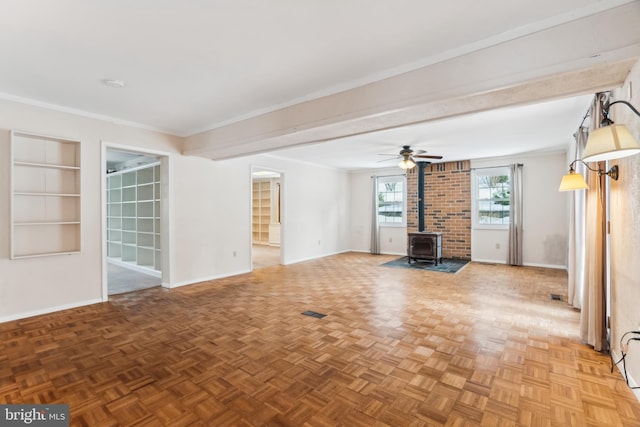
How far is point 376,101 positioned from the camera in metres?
2.83

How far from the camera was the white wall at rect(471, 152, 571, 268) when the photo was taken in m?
6.24

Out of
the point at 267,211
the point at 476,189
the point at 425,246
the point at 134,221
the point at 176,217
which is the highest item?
the point at 476,189

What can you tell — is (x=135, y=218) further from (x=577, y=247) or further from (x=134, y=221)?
(x=577, y=247)

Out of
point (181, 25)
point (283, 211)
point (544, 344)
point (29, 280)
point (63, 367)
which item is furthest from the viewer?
point (283, 211)

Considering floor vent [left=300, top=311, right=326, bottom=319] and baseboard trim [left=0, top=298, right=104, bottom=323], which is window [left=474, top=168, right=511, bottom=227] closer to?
floor vent [left=300, top=311, right=326, bottom=319]

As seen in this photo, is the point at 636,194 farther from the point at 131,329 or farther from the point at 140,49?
the point at 131,329

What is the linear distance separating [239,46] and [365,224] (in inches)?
280

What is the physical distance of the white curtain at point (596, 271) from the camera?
2553 millimetres

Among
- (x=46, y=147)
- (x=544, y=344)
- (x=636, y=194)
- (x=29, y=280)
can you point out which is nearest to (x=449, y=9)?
(x=636, y=194)

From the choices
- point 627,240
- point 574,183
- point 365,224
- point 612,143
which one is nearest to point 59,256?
point 612,143

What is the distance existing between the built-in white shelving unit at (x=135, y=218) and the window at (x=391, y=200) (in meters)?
5.60

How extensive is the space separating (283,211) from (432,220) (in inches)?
149

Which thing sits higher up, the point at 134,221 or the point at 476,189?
the point at 476,189

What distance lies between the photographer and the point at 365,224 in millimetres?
9000
